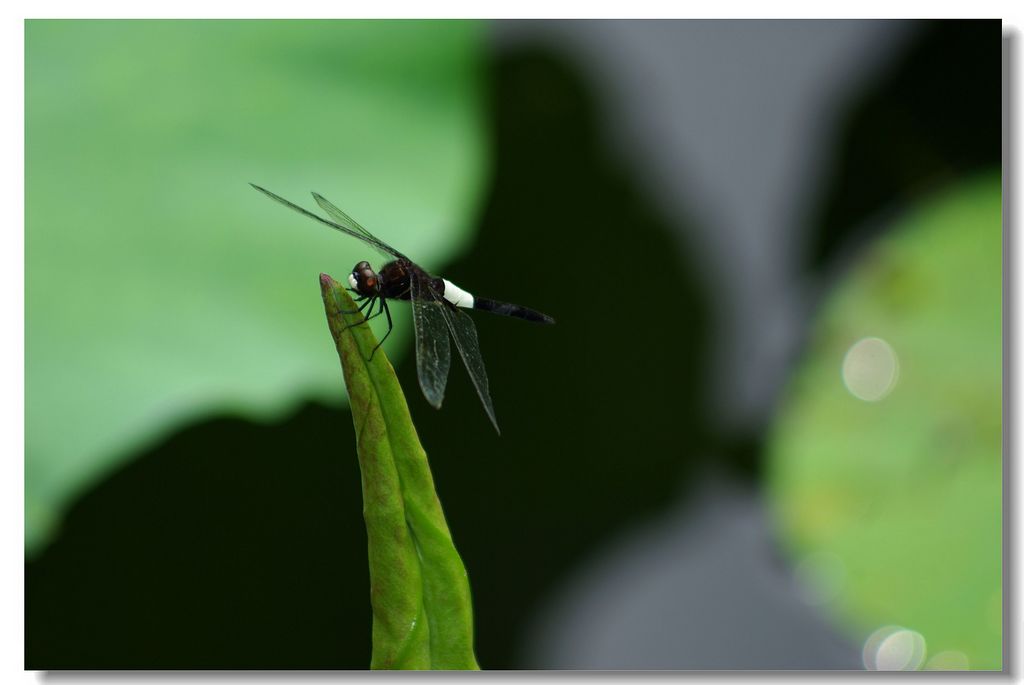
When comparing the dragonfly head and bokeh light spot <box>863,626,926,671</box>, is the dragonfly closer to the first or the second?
the dragonfly head

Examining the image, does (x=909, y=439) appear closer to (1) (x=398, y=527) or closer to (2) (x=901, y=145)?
(2) (x=901, y=145)

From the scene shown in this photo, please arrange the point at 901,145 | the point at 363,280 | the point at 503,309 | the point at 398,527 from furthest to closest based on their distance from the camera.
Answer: the point at 901,145
the point at 503,309
the point at 363,280
the point at 398,527

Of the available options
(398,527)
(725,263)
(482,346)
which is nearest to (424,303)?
(482,346)

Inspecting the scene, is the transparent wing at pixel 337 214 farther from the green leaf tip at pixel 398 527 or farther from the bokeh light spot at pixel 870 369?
the bokeh light spot at pixel 870 369

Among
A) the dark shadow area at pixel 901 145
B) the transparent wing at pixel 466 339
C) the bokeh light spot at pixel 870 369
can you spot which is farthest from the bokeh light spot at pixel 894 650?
the transparent wing at pixel 466 339

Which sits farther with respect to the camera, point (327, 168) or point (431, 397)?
point (327, 168)
